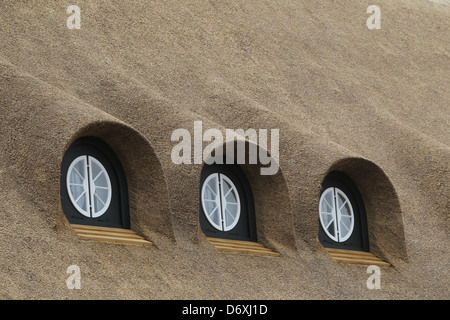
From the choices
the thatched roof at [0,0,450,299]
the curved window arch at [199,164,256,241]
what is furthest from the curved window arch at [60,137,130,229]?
the curved window arch at [199,164,256,241]

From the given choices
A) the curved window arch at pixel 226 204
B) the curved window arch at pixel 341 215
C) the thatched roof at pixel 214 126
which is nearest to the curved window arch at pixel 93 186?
the thatched roof at pixel 214 126

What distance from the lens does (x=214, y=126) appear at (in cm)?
1088

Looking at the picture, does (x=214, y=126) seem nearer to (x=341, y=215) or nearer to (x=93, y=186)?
(x=93, y=186)

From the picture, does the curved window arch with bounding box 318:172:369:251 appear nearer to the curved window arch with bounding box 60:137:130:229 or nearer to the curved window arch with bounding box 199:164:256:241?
the curved window arch with bounding box 199:164:256:241

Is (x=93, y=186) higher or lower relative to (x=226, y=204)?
lower

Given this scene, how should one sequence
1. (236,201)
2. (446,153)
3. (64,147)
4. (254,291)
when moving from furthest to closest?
(446,153) → (236,201) → (254,291) → (64,147)

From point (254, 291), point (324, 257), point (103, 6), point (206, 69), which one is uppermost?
point (103, 6)

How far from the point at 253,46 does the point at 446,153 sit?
4.00 m

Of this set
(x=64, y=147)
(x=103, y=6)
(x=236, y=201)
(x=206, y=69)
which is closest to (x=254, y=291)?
(x=236, y=201)

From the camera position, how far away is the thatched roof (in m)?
8.82

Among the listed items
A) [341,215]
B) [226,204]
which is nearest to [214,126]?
[226,204]

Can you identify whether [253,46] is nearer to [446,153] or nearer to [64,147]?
[446,153]

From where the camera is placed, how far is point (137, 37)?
44.2 ft

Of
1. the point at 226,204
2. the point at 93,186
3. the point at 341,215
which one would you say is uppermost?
the point at 341,215
